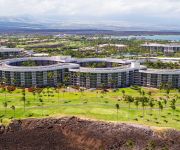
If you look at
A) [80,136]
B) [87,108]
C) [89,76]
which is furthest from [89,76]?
[80,136]

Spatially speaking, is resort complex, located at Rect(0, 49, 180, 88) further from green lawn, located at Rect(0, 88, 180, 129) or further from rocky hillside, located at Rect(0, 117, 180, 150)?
rocky hillside, located at Rect(0, 117, 180, 150)

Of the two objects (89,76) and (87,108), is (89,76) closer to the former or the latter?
(89,76)

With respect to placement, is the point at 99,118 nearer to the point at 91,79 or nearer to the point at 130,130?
the point at 130,130

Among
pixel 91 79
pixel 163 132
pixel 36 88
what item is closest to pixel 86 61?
pixel 91 79

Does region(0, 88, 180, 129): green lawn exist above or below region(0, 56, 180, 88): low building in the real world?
below

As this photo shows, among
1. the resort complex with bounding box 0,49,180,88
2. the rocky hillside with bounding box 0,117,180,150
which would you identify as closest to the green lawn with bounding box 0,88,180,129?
the rocky hillside with bounding box 0,117,180,150

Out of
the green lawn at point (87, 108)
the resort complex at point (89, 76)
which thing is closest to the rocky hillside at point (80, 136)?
the green lawn at point (87, 108)

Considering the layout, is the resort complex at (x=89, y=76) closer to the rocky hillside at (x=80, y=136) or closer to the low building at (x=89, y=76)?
the low building at (x=89, y=76)
